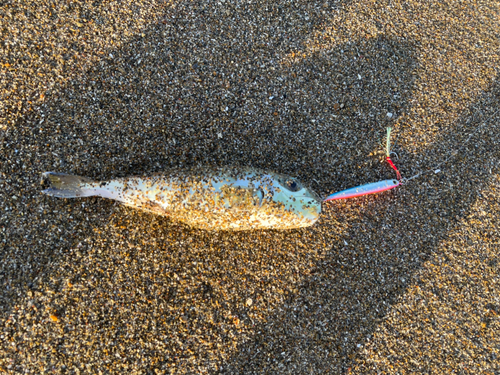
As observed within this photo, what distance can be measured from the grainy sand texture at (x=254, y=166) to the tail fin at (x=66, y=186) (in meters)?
0.11

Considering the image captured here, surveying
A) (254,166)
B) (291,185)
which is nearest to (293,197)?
(291,185)

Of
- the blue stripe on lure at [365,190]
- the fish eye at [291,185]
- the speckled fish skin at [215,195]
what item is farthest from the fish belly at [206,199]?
the blue stripe on lure at [365,190]

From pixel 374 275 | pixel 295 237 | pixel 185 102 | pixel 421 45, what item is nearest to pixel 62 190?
pixel 185 102

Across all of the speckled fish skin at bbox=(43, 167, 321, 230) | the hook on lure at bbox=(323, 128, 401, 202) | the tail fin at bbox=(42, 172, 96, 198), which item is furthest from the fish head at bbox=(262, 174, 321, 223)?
the tail fin at bbox=(42, 172, 96, 198)

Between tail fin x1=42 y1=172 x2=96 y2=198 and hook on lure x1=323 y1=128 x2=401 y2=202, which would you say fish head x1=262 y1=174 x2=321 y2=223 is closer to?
hook on lure x1=323 y1=128 x2=401 y2=202

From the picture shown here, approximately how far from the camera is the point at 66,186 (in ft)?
7.56

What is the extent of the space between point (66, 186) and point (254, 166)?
1.53 m

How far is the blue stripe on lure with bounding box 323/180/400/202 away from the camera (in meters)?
2.55

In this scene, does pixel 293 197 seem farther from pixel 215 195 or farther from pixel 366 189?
pixel 366 189

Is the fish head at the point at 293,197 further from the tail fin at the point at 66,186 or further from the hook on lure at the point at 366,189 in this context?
the tail fin at the point at 66,186

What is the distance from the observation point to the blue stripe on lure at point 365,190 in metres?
2.55

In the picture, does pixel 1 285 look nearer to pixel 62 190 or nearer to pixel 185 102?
pixel 62 190

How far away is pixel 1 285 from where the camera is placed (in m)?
2.20

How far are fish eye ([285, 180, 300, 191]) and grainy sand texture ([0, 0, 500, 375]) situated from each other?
1.08 ft
